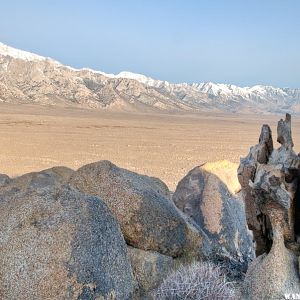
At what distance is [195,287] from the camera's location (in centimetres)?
447

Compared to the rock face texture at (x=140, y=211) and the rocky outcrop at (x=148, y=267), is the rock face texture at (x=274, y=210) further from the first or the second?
the rock face texture at (x=140, y=211)

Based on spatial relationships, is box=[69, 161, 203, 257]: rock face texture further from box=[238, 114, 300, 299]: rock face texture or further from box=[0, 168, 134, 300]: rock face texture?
box=[238, 114, 300, 299]: rock face texture

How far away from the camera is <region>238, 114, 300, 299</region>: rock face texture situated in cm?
425

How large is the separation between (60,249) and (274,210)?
170 cm

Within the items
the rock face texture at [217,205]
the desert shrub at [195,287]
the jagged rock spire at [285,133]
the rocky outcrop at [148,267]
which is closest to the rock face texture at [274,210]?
the jagged rock spire at [285,133]

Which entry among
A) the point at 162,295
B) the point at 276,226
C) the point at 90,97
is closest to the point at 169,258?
the point at 162,295

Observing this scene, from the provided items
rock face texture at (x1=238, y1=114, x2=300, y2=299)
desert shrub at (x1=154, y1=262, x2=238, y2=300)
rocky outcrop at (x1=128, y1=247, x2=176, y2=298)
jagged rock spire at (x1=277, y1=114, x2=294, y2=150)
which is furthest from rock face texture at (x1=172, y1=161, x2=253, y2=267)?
jagged rock spire at (x1=277, y1=114, x2=294, y2=150)

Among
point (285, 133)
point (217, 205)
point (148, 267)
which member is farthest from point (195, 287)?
point (217, 205)

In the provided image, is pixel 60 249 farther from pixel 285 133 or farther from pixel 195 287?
pixel 285 133

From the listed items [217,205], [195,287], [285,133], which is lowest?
[217,205]

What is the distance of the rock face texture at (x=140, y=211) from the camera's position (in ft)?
17.4

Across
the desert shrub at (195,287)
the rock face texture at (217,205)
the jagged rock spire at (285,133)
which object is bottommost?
the rock face texture at (217,205)

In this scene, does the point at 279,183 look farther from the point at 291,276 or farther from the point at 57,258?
the point at 57,258

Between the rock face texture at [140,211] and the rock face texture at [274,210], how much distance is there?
107cm
